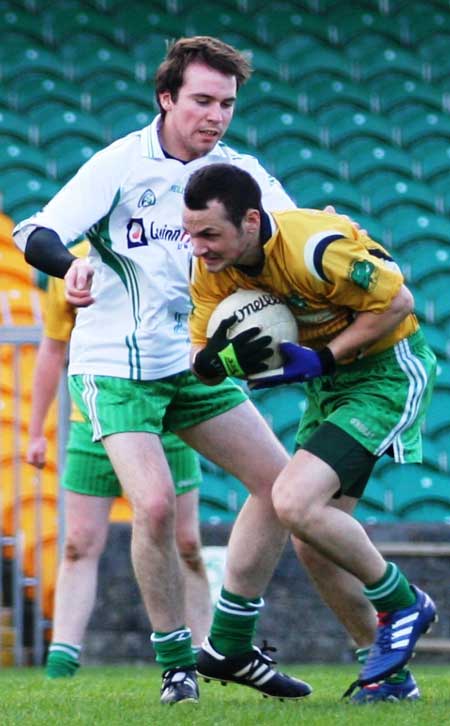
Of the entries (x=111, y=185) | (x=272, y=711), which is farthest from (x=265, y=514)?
(x=111, y=185)

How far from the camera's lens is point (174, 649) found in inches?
193

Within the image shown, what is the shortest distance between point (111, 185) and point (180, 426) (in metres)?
0.82

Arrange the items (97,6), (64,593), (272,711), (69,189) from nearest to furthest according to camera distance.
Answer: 1. (272,711)
2. (69,189)
3. (64,593)
4. (97,6)

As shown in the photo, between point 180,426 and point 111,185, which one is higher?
point 111,185

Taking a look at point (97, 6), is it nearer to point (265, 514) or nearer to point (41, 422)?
point (41, 422)

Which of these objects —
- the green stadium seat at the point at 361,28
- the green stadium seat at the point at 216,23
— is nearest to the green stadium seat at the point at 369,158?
the green stadium seat at the point at 361,28

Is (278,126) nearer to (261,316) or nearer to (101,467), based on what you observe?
(101,467)

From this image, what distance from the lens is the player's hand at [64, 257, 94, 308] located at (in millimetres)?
4434

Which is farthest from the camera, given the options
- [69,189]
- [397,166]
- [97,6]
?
[97,6]

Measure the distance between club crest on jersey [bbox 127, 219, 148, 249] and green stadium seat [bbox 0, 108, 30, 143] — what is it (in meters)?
5.89

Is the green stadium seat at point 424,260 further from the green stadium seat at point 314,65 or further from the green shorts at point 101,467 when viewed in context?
the green shorts at point 101,467

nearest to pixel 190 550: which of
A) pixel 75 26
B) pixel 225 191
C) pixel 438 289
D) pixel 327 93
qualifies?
→ pixel 225 191

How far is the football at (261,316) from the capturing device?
14.9 ft

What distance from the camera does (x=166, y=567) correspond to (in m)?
4.95
